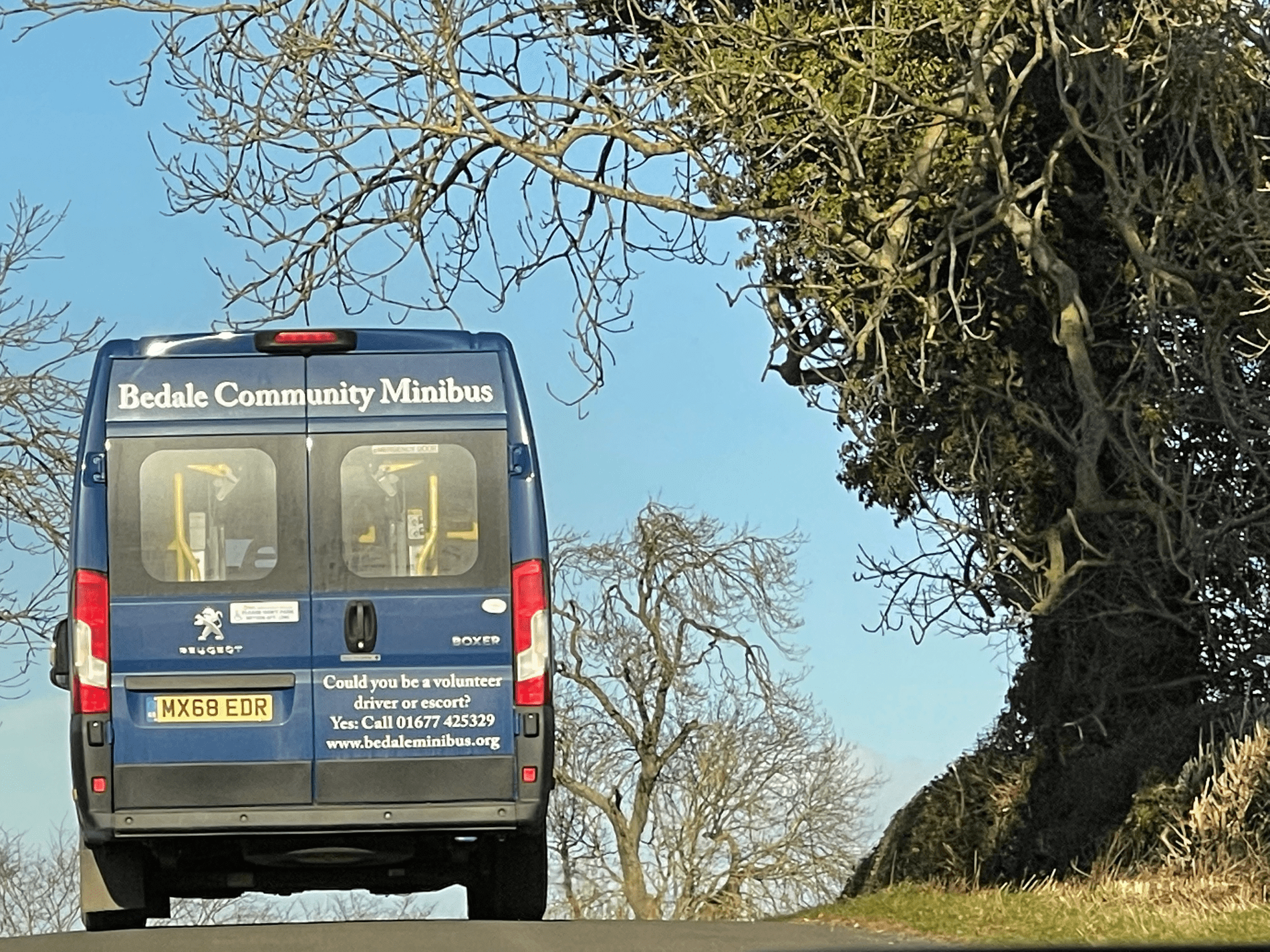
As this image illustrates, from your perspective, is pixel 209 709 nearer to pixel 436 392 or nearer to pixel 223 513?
pixel 223 513

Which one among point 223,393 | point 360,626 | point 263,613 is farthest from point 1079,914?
point 223,393

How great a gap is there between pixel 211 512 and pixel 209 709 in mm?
983

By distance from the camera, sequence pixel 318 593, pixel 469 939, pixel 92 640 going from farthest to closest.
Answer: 1. pixel 318 593
2. pixel 92 640
3. pixel 469 939

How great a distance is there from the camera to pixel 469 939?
1006cm

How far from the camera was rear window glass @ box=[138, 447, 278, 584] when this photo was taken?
10469mm

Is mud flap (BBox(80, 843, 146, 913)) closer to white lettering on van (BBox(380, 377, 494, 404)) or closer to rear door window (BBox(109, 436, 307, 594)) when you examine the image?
rear door window (BBox(109, 436, 307, 594))

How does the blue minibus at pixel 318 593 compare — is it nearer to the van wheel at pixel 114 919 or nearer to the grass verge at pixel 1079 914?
the van wheel at pixel 114 919

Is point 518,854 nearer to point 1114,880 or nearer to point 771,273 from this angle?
point 1114,880

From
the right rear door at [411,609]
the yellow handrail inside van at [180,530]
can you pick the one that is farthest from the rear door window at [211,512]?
the right rear door at [411,609]

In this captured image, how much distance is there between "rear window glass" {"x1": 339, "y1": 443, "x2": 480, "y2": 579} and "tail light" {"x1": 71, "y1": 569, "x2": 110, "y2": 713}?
1.22 metres

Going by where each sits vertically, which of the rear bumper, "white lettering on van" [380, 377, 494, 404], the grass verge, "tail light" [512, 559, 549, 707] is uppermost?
"white lettering on van" [380, 377, 494, 404]

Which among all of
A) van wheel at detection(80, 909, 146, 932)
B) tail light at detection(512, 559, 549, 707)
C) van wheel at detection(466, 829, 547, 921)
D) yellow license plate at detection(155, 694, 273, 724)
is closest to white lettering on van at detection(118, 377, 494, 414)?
tail light at detection(512, 559, 549, 707)

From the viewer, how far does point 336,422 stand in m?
10.6

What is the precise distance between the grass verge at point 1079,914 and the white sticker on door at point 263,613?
372 cm
